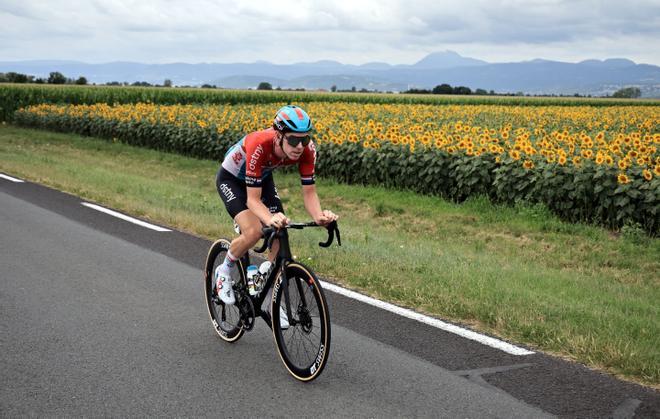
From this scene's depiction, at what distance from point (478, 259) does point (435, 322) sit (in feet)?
9.80

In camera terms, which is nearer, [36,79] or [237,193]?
[237,193]

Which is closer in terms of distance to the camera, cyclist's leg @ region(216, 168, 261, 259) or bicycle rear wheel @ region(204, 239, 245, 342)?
cyclist's leg @ region(216, 168, 261, 259)

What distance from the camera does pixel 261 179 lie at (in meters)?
4.98

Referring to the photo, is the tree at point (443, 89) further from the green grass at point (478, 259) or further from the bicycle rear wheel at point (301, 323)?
the bicycle rear wheel at point (301, 323)

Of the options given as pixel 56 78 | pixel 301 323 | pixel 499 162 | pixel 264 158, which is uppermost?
pixel 264 158

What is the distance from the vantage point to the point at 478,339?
573 centimetres

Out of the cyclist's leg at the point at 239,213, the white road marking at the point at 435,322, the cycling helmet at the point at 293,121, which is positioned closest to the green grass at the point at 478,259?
the white road marking at the point at 435,322

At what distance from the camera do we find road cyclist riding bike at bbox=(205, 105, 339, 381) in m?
4.66

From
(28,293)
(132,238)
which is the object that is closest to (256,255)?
(132,238)

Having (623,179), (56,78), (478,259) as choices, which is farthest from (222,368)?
(56,78)

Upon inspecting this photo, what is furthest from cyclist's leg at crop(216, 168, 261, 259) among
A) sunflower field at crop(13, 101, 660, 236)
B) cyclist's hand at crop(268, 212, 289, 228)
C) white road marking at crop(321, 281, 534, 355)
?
sunflower field at crop(13, 101, 660, 236)

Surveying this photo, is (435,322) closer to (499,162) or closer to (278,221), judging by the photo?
(278,221)

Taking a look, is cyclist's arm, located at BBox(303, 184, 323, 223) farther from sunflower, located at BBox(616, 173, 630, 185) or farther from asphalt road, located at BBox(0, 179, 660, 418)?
sunflower, located at BBox(616, 173, 630, 185)

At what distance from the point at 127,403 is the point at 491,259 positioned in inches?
221
